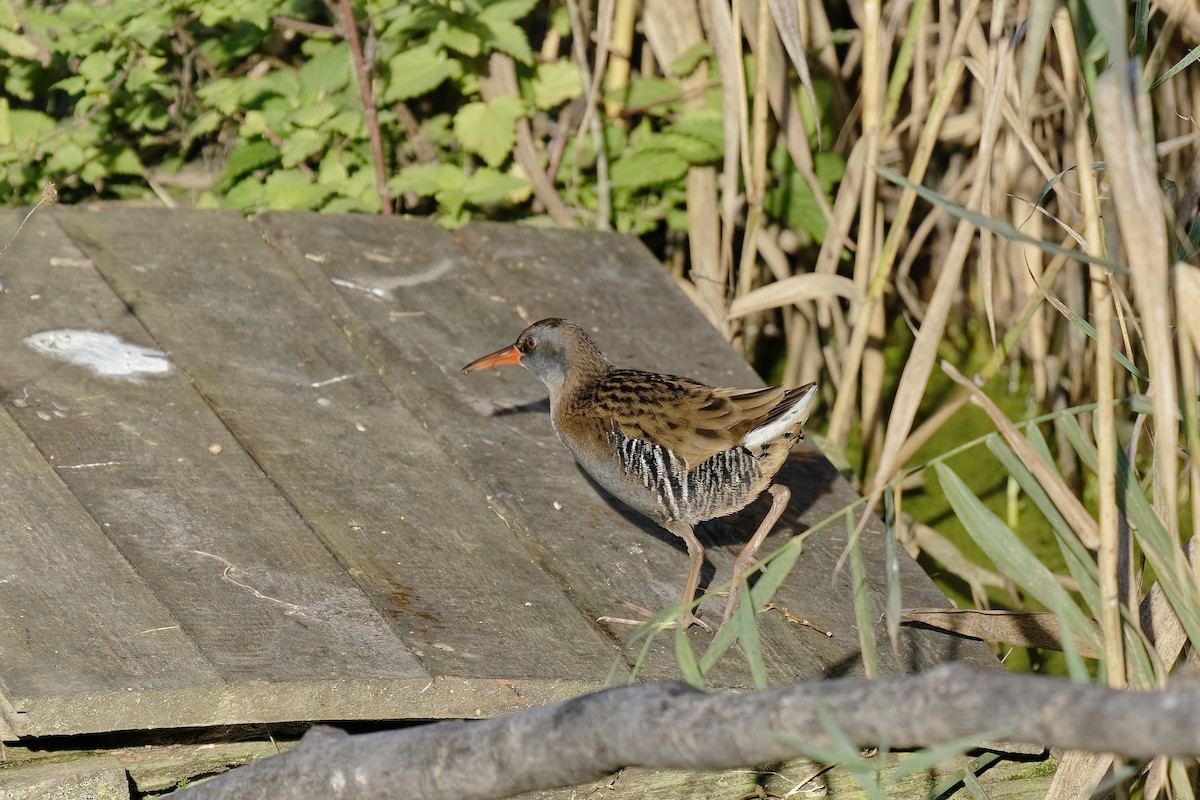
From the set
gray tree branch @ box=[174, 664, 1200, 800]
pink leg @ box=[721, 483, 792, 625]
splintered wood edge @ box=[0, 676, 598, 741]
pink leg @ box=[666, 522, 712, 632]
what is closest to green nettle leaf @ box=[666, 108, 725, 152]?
pink leg @ box=[721, 483, 792, 625]

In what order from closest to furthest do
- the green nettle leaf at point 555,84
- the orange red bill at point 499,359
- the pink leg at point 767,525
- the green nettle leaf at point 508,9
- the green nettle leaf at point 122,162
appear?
the pink leg at point 767,525 → the orange red bill at point 499,359 → the green nettle leaf at point 508,9 → the green nettle leaf at point 555,84 → the green nettle leaf at point 122,162

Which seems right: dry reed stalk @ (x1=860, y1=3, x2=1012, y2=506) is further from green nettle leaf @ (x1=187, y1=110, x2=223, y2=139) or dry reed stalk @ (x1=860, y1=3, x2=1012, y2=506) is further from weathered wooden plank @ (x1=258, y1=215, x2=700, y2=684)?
green nettle leaf @ (x1=187, y1=110, x2=223, y2=139)

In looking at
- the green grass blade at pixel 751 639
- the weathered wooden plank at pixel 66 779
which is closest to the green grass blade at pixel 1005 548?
the green grass blade at pixel 751 639

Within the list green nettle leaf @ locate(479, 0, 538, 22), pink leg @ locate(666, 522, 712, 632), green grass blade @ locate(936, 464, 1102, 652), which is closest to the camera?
green grass blade @ locate(936, 464, 1102, 652)

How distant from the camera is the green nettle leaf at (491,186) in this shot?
4762mm

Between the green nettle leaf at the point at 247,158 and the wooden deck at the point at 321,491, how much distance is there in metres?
0.70

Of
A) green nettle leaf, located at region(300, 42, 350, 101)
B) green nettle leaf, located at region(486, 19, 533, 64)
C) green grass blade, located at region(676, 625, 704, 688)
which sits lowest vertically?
green grass blade, located at region(676, 625, 704, 688)

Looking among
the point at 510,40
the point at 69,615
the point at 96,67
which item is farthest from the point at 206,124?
the point at 69,615

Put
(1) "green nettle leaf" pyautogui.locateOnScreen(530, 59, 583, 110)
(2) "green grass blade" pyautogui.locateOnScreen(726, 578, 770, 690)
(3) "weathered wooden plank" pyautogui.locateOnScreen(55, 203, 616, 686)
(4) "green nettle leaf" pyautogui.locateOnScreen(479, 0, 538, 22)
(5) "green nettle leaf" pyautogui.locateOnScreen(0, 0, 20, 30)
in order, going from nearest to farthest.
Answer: (2) "green grass blade" pyautogui.locateOnScreen(726, 578, 770, 690) → (3) "weathered wooden plank" pyautogui.locateOnScreen(55, 203, 616, 686) → (5) "green nettle leaf" pyautogui.locateOnScreen(0, 0, 20, 30) → (4) "green nettle leaf" pyautogui.locateOnScreen(479, 0, 538, 22) → (1) "green nettle leaf" pyautogui.locateOnScreen(530, 59, 583, 110)

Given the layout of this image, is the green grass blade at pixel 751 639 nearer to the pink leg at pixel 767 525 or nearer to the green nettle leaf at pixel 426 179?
the pink leg at pixel 767 525

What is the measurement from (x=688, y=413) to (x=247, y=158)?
2.35m

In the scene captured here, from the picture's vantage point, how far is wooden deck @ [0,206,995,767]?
252cm

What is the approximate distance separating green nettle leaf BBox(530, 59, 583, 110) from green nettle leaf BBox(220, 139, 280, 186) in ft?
2.93

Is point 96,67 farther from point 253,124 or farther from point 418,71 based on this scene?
point 418,71
